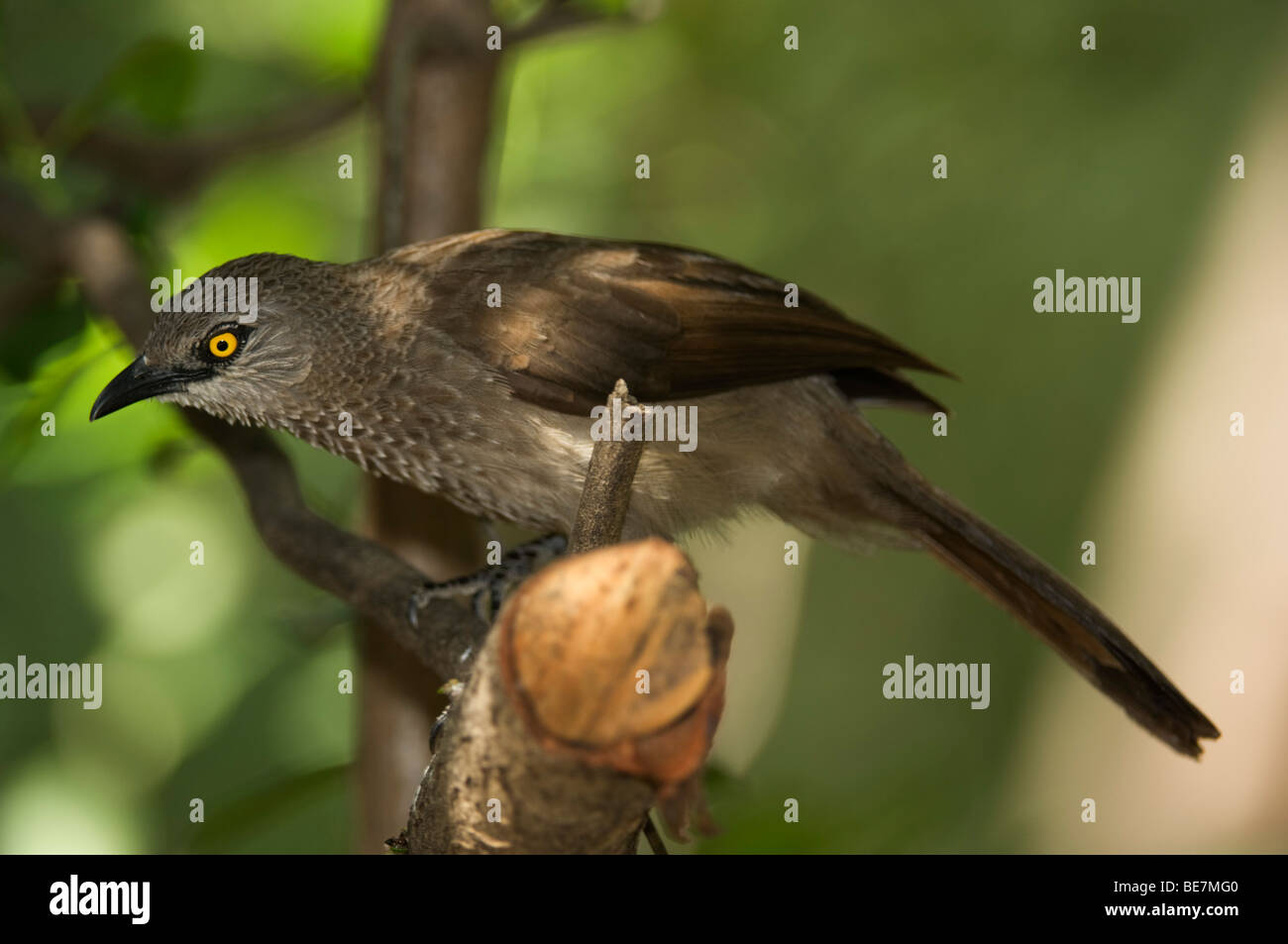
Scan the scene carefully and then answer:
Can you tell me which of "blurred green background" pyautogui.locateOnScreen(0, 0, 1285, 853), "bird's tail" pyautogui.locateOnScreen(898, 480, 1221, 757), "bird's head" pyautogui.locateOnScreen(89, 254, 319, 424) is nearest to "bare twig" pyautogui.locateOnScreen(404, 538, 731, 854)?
"bird's head" pyautogui.locateOnScreen(89, 254, 319, 424)

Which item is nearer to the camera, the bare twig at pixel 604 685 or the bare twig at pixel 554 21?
the bare twig at pixel 604 685

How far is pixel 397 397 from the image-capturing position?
3.02 meters

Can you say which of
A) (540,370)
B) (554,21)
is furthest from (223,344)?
(554,21)

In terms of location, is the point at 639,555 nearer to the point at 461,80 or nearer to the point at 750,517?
the point at 750,517

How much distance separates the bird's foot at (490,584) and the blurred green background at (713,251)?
29.1 inches

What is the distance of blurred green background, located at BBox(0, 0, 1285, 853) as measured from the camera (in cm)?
443

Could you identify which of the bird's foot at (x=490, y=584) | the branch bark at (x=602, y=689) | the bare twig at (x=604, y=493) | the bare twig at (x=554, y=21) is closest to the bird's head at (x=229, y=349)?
the bird's foot at (x=490, y=584)

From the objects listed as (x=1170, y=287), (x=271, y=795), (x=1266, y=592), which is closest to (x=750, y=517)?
(x=271, y=795)

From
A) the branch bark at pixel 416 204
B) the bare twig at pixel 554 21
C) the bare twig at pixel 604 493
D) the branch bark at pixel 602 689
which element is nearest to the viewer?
the branch bark at pixel 602 689

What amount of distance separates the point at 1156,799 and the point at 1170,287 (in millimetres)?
2339

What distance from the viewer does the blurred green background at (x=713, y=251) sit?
443cm

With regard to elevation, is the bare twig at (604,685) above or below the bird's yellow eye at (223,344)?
below

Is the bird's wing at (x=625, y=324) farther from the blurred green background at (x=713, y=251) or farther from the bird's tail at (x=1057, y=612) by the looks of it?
the blurred green background at (x=713, y=251)

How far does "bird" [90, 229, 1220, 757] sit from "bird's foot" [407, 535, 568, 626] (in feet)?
0.63
